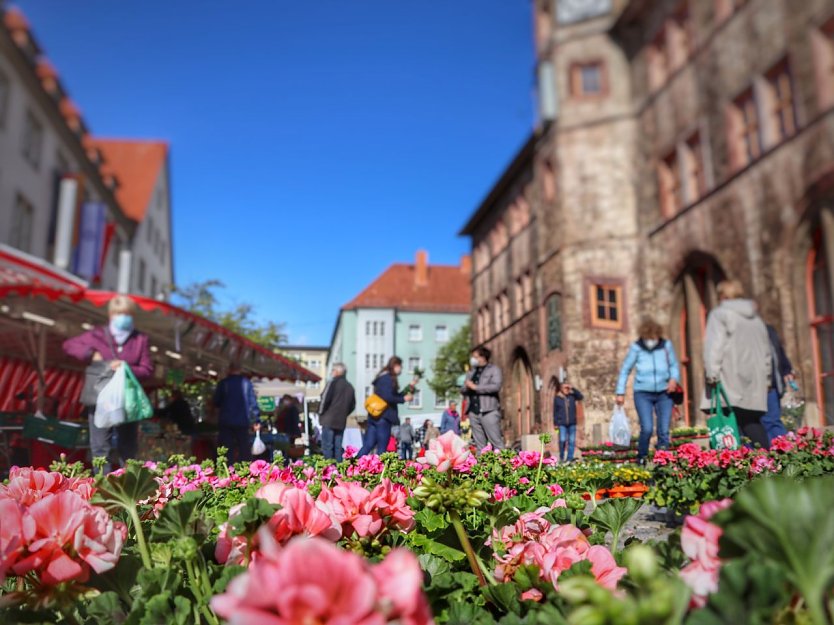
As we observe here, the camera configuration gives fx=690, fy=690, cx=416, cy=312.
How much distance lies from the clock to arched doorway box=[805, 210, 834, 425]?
12.3 meters

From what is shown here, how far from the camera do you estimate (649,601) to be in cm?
51

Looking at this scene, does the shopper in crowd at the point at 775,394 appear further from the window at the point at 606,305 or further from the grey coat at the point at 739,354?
the window at the point at 606,305

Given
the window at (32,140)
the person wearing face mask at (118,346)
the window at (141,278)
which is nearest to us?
the person wearing face mask at (118,346)

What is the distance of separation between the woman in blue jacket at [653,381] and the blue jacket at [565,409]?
701 cm

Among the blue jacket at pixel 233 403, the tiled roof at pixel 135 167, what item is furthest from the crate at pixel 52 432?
the tiled roof at pixel 135 167

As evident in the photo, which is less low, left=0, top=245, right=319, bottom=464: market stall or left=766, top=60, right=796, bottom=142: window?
left=766, top=60, right=796, bottom=142: window

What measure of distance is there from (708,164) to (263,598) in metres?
17.9

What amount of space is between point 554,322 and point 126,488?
21.4 metres

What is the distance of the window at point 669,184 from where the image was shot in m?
18.7

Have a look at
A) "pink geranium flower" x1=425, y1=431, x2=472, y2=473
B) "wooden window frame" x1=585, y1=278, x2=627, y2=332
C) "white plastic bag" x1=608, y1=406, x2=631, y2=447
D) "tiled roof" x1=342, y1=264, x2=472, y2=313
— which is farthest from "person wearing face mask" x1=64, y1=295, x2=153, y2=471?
"tiled roof" x1=342, y1=264, x2=472, y2=313

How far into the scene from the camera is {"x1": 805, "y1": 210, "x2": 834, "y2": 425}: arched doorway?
12250 mm

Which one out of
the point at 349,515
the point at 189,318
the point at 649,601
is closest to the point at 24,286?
the point at 189,318

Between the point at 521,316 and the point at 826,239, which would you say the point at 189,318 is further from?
the point at 521,316

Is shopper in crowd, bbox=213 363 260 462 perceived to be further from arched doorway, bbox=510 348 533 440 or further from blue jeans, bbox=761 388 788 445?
arched doorway, bbox=510 348 533 440
